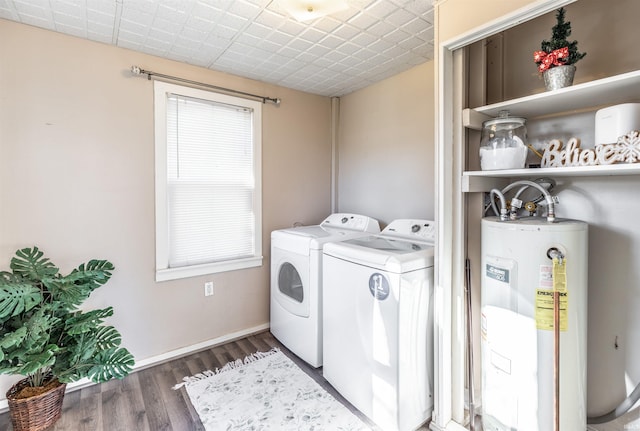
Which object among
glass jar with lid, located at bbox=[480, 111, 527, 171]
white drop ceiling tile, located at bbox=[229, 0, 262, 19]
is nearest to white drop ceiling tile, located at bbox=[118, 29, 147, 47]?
white drop ceiling tile, located at bbox=[229, 0, 262, 19]

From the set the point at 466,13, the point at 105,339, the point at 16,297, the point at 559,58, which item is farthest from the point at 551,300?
the point at 16,297

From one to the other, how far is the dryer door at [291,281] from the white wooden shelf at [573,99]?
4.77ft

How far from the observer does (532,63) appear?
5.29 feet

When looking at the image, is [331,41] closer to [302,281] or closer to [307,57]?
[307,57]

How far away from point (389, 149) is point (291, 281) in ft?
4.60

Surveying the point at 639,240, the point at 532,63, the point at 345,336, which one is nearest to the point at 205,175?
the point at 345,336

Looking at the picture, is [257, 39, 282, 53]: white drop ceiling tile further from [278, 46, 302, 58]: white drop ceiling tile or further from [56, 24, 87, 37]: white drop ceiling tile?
[56, 24, 87, 37]: white drop ceiling tile

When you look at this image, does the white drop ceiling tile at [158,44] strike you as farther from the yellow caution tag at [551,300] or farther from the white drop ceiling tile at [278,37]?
the yellow caution tag at [551,300]

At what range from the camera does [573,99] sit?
1.31 meters

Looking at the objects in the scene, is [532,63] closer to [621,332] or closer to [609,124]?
[609,124]

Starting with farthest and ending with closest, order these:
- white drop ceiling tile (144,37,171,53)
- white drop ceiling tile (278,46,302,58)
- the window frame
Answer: the window frame < white drop ceiling tile (278,46,302,58) < white drop ceiling tile (144,37,171,53)

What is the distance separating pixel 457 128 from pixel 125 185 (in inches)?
86.0

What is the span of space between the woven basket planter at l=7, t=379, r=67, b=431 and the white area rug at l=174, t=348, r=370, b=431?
2.06 feet

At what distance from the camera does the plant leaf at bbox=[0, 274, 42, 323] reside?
4.54ft
